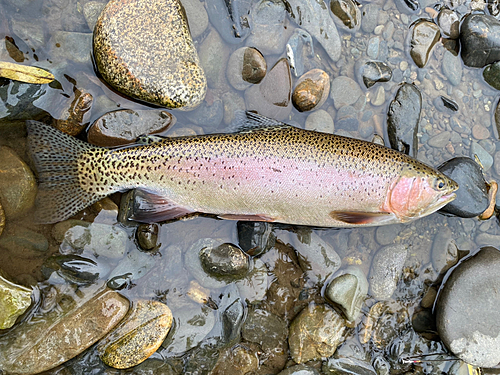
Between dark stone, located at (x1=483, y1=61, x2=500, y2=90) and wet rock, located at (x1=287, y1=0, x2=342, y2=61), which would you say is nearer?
wet rock, located at (x1=287, y1=0, x2=342, y2=61)

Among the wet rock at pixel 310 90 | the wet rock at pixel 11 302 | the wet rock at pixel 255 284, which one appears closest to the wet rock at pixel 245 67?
the wet rock at pixel 310 90

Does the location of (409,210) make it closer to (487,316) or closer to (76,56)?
(487,316)

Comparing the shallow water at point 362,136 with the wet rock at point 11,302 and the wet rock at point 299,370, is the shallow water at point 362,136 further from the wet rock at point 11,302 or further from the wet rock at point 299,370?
the wet rock at point 299,370

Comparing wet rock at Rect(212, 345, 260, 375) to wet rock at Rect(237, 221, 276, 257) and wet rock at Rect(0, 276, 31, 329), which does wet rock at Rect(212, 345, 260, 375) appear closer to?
wet rock at Rect(237, 221, 276, 257)

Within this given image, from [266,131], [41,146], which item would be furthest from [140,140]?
[266,131]

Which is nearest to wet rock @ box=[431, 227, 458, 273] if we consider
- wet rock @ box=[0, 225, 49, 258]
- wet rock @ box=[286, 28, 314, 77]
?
wet rock @ box=[286, 28, 314, 77]

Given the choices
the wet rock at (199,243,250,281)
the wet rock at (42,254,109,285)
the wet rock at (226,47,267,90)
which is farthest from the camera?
the wet rock at (226,47,267,90)
